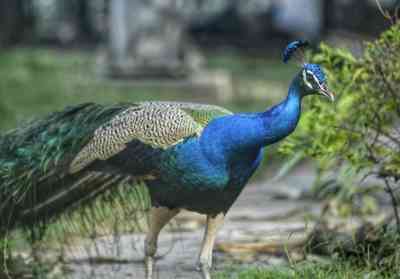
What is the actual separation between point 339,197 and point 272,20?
12.5 meters

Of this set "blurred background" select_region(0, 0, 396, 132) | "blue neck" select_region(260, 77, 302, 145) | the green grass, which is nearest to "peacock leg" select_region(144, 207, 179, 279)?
the green grass

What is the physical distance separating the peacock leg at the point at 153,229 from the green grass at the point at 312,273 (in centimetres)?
34

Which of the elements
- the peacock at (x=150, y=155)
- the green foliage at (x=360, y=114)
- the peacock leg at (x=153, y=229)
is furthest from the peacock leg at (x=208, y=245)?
the green foliage at (x=360, y=114)

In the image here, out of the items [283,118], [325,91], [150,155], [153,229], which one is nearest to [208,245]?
[153,229]

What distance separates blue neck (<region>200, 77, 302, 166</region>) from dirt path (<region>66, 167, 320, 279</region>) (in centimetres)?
61

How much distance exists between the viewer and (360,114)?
5.92 metres

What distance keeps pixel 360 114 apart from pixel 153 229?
53.6 inches

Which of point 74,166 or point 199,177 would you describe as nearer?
point 199,177

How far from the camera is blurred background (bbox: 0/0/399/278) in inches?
261

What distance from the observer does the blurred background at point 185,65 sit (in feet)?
21.7

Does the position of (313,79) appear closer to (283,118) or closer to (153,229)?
(283,118)

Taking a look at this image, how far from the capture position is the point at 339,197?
21.7ft

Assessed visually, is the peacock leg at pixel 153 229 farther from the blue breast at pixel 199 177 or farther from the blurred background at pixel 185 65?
the blurred background at pixel 185 65

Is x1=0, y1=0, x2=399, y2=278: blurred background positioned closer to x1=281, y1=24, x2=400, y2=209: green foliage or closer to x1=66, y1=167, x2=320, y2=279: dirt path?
x1=66, y1=167, x2=320, y2=279: dirt path
